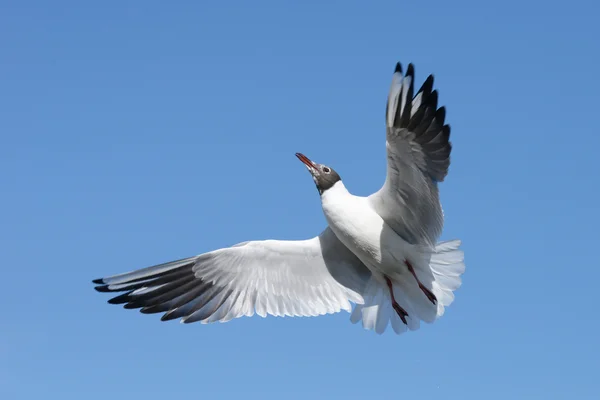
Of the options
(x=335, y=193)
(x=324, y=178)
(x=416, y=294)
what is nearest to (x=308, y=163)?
(x=324, y=178)

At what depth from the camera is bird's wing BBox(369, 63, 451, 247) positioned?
6504 mm

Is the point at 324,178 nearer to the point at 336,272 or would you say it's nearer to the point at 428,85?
the point at 336,272

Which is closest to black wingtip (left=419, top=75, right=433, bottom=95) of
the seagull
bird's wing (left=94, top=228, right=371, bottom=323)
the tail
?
the seagull

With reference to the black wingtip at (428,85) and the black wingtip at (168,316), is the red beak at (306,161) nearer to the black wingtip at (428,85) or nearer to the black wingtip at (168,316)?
the black wingtip at (428,85)

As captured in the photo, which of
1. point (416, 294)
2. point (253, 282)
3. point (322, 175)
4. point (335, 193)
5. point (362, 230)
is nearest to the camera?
point (362, 230)

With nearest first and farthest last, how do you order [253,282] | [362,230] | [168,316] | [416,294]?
[362,230] → [416,294] → [168,316] → [253,282]

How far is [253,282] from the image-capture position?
26.7 feet

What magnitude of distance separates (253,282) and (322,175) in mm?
1347

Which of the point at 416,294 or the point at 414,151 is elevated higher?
the point at 414,151

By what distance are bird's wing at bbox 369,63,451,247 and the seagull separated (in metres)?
0.02

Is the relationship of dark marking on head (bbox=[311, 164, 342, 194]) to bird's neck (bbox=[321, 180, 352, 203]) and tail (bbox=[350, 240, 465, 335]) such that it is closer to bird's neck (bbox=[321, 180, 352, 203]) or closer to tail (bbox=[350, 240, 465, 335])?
bird's neck (bbox=[321, 180, 352, 203])

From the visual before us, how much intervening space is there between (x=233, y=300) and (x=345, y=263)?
3.91 feet

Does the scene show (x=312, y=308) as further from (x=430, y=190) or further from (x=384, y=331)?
(x=430, y=190)

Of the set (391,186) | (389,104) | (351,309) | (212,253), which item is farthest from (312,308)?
(389,104)
